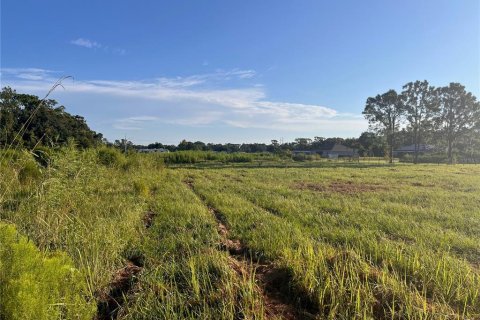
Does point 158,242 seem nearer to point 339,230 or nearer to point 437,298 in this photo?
point 339,230

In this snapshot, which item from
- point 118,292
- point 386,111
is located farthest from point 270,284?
point 386,111

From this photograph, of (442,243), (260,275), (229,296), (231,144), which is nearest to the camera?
(229,296)

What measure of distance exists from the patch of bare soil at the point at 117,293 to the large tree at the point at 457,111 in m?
50.7

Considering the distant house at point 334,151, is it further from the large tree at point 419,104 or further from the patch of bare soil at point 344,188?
the patch of bare soil at point 344,188

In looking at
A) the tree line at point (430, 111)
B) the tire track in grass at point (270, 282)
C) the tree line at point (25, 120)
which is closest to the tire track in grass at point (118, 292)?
the tire track in grass at point (270, 282)

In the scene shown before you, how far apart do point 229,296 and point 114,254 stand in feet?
5.63

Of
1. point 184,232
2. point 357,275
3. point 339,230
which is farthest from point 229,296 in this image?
point 339,230

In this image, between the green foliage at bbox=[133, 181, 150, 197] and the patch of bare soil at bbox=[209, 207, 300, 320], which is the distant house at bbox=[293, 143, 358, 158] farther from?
the patch of bare soil at bbox=[209, 207, 300, 320]

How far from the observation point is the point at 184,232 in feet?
17.7

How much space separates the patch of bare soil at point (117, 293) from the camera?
9.89 ft

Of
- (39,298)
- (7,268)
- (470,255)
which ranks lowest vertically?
(470,255)

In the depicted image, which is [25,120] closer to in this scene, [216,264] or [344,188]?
[216,264]

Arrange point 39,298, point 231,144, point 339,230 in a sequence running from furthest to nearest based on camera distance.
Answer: point 231,144 < point 339,230 < point 39,298

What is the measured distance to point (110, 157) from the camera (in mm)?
15328
